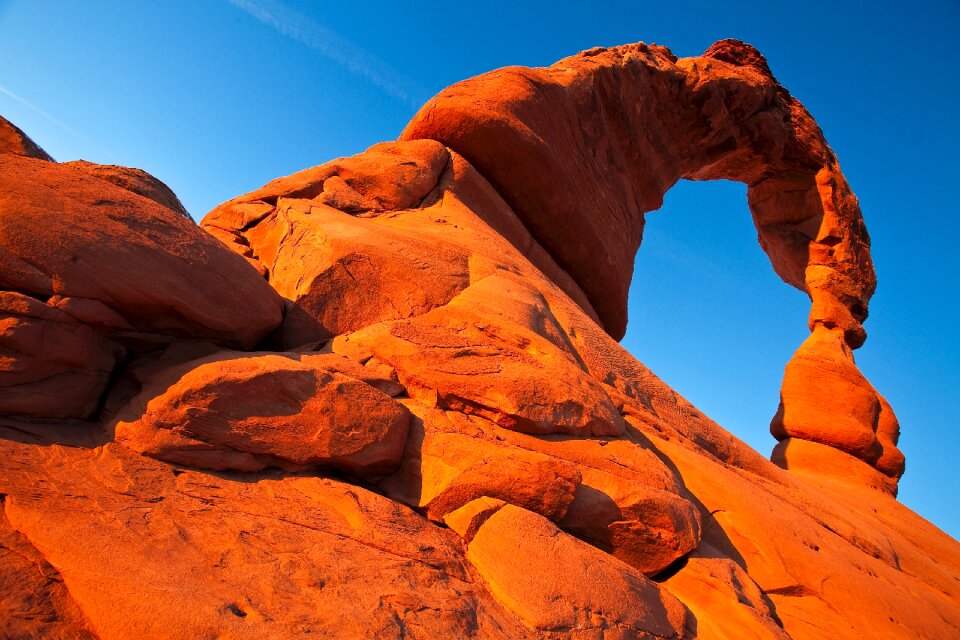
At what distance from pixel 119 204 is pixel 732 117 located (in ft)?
45.3

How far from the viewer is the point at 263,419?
13.9 ft

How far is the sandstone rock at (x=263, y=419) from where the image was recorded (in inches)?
161

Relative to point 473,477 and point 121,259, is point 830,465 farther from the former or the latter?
point 121,259

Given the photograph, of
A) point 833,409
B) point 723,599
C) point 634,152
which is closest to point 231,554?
point 723,599

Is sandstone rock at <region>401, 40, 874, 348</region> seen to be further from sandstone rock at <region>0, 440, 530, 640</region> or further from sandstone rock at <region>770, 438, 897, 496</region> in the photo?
sandstone rock at <region>0, 440, 530, 640</region>

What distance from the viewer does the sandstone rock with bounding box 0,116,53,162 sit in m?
5.40

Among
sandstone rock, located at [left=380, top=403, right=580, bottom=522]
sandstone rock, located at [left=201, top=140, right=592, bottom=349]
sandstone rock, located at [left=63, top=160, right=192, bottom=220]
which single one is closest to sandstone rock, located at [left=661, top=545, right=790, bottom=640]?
sandstone rock, located at [left=380, top=403, right=580, bottom=522]

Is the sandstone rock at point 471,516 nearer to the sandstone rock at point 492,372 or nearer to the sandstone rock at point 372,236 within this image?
the sandstone rock at point 492,372

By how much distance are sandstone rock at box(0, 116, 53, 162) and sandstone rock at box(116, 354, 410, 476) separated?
109 inches

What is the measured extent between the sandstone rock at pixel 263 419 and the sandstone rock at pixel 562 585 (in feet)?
3.34

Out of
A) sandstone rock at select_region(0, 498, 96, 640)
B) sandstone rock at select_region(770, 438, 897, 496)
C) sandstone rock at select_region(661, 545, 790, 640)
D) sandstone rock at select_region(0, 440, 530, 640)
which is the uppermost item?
sandstone rock at select_region(770, 438, 897, 496)

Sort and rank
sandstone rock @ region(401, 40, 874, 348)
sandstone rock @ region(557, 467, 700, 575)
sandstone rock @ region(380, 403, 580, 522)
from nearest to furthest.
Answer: sandstone rock @ region(380, 403, 580, 522) → sandstone rock @ region(557, 467, 700, 575) → sandstone rock @ region(401, 40, 874, 348)

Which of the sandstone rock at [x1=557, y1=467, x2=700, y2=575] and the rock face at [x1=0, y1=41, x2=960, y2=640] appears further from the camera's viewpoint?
the sandstone rock at [x1=557, y1=467, x2=700, y2=575]

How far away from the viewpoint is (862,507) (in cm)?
970
